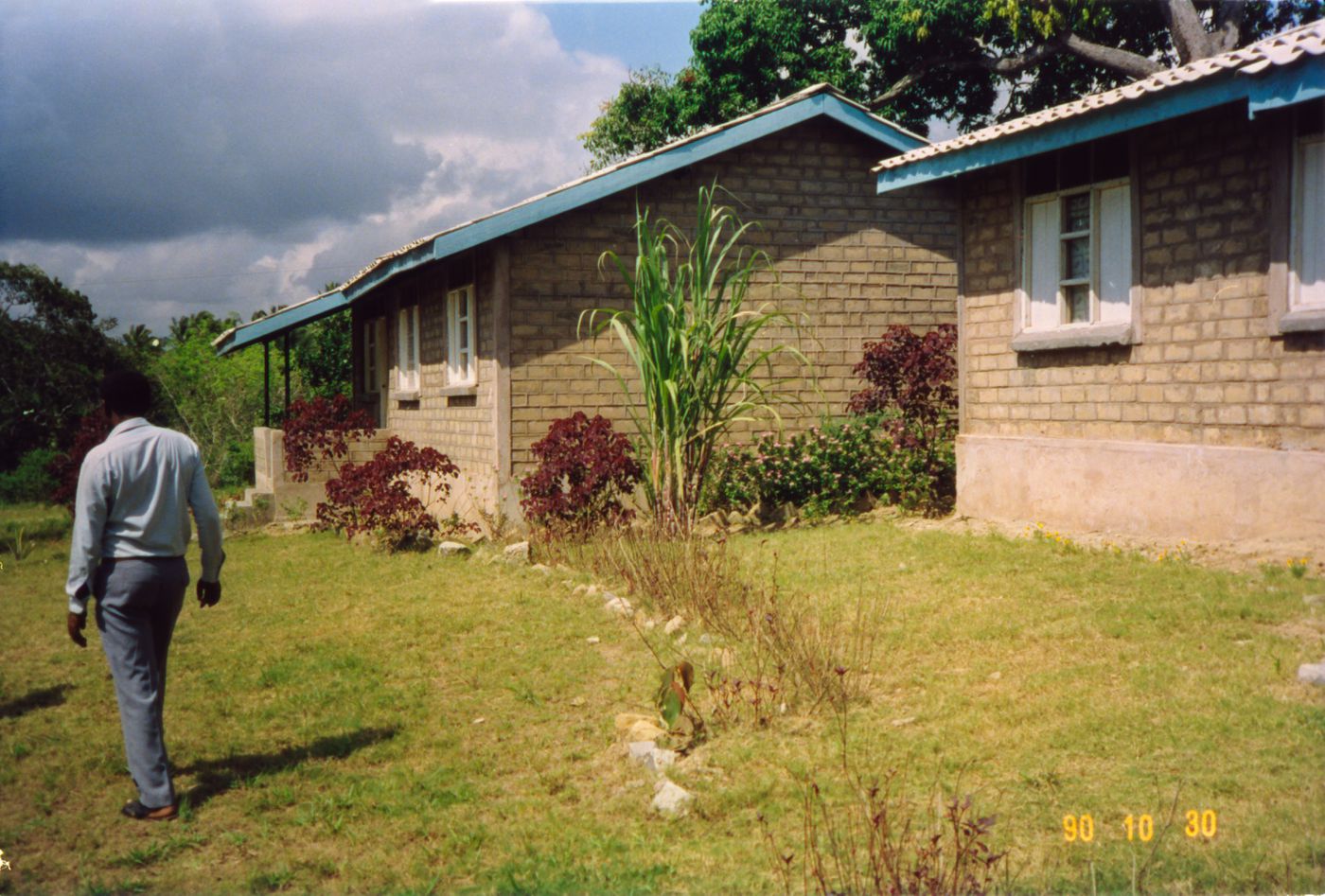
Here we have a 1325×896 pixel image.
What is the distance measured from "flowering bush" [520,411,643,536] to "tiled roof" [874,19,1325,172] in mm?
4348

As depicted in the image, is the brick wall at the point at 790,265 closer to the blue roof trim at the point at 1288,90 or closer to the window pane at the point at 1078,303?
the window pane at the point at 1078,303

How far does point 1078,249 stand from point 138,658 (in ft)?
28.6

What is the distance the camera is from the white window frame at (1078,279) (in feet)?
33.3

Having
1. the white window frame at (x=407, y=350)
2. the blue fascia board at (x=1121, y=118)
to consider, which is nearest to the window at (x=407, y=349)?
the white window frame at (x=407, y=350)

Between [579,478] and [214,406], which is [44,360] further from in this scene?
[579,478]

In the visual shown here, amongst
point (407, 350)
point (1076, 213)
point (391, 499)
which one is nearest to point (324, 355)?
point (407, 350)

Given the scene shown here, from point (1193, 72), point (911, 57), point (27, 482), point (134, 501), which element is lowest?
point (27, 482)

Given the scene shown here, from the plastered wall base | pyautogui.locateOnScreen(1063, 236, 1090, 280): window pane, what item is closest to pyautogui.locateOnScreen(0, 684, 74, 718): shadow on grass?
the plastered wall base

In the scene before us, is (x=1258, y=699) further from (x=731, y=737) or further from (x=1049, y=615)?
(x=731, y=737)

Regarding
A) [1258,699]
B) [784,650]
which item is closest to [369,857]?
[784,650]

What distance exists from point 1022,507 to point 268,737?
7303 mm

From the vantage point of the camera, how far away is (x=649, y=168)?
13422mm

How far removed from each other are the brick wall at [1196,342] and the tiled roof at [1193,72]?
59cm

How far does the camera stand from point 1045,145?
1023 centimetres
